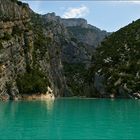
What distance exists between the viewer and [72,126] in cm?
4916

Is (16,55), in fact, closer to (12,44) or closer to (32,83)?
(12,44)

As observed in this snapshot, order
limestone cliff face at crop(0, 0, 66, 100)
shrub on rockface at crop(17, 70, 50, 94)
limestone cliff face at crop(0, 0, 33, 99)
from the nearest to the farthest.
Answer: limestone cliff face at crop(0, 0, 33, 99) < limestone cliff face at crop(0, 0, 66, 100) < shrub on rockface at crop(17, 70, 50, 94)

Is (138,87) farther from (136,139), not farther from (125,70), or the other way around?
(136,139)

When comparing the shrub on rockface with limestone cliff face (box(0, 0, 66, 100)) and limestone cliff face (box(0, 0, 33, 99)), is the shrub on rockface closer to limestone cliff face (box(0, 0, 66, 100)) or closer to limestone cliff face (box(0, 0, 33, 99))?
limestone cliff face (box(0, 0, 66, 100))

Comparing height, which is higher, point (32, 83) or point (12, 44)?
point (12, 44)

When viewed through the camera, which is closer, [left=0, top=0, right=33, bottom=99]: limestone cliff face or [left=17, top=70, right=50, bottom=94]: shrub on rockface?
[left=0, top=0, right=33, bottom=99]: limestone cliff face

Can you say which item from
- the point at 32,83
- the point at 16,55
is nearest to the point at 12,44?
the point at 16,55

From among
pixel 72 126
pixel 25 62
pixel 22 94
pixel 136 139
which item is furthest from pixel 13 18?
pixel 136 139

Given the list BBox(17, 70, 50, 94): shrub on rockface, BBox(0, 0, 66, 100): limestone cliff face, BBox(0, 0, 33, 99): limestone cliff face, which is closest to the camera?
BBox(0, 0, 33, 99): limestone cliff face

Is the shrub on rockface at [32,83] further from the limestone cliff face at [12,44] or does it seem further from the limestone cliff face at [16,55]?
the limestone cliff face at [12,44]

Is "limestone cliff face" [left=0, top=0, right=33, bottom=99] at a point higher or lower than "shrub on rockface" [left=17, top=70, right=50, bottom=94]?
higher

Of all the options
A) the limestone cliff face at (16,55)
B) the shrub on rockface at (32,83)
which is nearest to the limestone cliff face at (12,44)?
the limestone cliff face at (16,55)

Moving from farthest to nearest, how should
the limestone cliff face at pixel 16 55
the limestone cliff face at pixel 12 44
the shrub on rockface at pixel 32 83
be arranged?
the shrub on rockface at pixel 32 83
the limestone cliff face at pixel 16 55
the limestone cliff face at pixel 12 44

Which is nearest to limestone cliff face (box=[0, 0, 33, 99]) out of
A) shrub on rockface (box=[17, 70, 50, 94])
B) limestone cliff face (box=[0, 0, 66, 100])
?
limestone cliff face (box=[0, 0, 66, 100])
